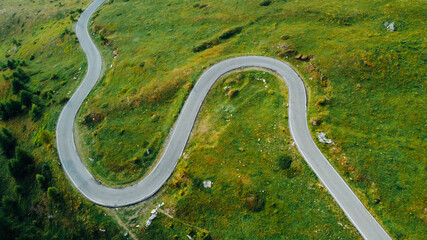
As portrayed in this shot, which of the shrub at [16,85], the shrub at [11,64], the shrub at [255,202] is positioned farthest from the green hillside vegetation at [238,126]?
the shrub at [11,64]

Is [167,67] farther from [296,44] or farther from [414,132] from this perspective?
[414,132]

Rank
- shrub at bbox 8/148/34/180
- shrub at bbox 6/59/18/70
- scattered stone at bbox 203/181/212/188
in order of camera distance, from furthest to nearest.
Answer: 1. shrub at bbox 6/59/18/70
2. shrub at bbox 8/148/34/180
3. scattered stone at bbox 203/181/212/188

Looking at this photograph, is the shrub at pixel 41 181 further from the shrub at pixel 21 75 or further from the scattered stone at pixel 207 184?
the shrub at pixel 21 75

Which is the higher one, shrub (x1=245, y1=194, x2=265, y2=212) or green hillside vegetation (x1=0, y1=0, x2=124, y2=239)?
green hillside vegetation (x1=0, y1=0, x2=124, y2=239)

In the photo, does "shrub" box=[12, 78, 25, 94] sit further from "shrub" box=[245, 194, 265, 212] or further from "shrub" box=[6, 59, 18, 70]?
"shrub" box=[245, 194, 265, 212]

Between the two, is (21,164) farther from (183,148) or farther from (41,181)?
(183,148)

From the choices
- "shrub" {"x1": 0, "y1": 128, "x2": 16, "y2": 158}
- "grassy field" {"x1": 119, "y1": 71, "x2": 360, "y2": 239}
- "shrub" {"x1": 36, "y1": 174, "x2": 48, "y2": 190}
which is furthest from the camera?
"shrub" {"x1": 0, "y1": 128, "x2": 16, "y2": 158}

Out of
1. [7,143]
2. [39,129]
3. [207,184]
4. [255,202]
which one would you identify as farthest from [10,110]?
[255,202]

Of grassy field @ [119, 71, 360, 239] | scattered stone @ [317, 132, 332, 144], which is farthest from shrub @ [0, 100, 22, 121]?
scattered stone @ [317, 132, 332, 144]

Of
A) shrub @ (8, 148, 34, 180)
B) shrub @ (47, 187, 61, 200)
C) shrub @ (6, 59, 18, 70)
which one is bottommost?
shrub @ (47, 187, 61, 200)
